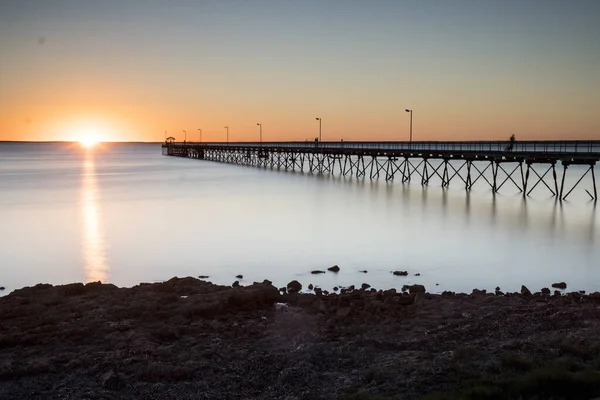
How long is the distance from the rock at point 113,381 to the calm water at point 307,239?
726 centimetres

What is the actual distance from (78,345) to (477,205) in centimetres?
2791

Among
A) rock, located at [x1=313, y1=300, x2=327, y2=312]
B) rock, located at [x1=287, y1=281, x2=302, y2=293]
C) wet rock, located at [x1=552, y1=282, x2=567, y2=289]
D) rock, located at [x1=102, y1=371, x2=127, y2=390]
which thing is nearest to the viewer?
rock, located at [x1=102, y1=371, x2=127, y2=390]

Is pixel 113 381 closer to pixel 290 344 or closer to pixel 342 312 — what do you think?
pixel 290 344

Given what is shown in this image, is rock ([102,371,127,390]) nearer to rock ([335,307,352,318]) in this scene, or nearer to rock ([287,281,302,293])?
rock ([335,307,352,318])

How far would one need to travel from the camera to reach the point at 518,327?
30.9ft

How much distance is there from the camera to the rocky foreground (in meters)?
7.11

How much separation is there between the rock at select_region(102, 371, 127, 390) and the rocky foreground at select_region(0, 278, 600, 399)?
2cm

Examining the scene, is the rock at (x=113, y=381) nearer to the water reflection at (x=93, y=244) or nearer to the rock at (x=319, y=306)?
the rock at (x=319, y=306)

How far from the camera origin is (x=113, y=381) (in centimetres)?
748

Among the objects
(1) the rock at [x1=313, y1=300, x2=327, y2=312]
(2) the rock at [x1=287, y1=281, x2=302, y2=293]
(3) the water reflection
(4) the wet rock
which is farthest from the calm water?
(1) the rock at [x1=313, y1=300, x2=327, y2=312]

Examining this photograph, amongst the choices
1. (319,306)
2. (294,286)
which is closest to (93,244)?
(294,286)

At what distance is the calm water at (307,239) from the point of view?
1607cm

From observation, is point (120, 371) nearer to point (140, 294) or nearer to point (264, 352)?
point (264, 352)

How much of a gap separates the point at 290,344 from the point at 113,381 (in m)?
A: 2.85
